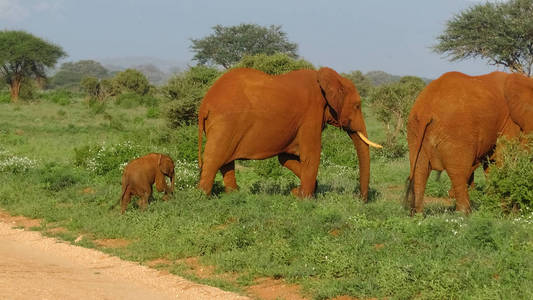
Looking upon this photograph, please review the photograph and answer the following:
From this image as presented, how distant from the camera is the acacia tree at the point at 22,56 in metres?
49.3

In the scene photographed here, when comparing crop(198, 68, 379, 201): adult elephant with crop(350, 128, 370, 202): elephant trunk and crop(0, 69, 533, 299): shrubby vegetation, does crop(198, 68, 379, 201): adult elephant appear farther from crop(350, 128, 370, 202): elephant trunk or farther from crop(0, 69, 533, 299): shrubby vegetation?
crop(0, 69, 533, 299): shrubby vegetation

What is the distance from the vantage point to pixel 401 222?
8.41 meters

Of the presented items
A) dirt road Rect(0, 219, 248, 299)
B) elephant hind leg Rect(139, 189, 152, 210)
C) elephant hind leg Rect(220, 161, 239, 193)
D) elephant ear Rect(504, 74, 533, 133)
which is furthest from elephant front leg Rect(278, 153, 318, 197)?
dirt road Rect(0, 219, 248, 299)

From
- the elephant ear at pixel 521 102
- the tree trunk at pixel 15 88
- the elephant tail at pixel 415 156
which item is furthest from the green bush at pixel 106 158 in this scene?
the tree trunk at pixel 15 88

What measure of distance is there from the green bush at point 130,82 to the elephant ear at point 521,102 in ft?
159

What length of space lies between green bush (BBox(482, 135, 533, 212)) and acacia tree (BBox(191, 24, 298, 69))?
127 ft

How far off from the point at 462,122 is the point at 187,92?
48.6ft

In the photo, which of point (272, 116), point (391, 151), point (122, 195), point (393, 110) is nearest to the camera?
point (122, 195)

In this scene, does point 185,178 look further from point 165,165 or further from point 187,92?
point 187,92

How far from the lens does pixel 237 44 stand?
4881 cm

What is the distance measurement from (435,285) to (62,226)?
629 cm

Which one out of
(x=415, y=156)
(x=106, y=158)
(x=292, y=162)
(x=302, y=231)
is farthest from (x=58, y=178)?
(x=415, y=156)

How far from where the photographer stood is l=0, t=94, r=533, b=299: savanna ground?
655 cm

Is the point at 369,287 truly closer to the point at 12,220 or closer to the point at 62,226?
the point at 62,226
